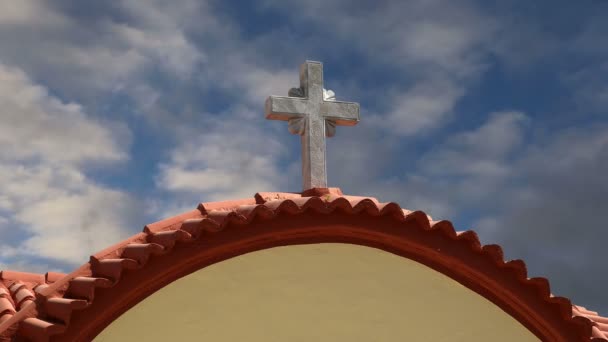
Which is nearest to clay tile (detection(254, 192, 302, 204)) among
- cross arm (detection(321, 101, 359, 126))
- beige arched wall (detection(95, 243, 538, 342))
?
beige arched wall (detection(95, 243, 538, 342))

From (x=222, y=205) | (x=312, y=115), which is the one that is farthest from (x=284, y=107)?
(x=222, y=205)

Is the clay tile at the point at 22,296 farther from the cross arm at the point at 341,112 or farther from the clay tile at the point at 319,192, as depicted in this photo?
the cross arm at the point at 341,112

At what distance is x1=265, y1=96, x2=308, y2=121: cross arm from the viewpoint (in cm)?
608

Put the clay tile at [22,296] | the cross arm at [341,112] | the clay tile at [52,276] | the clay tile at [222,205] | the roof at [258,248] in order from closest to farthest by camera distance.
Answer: the roof at [258,248] → the clay tile at [222,205] → the clay tile at [22,296] → the cross arm at [341,112] → the clay tile at [52,276]

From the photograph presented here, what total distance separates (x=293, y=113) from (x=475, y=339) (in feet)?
6.56

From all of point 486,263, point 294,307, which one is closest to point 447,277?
point 486,263

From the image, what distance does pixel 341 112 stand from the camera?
6.34 metres

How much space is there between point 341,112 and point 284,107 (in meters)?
0.47

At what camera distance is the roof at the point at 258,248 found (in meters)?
4.76

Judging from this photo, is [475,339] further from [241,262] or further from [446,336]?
[241,262]

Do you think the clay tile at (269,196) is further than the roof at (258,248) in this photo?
Yes

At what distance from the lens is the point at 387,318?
223 inches

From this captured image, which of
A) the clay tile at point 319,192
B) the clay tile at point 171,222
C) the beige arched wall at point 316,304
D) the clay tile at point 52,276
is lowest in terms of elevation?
the beige arched wall at point 316,304

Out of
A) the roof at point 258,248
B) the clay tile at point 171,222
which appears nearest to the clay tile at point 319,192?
the roof at point 258,248
